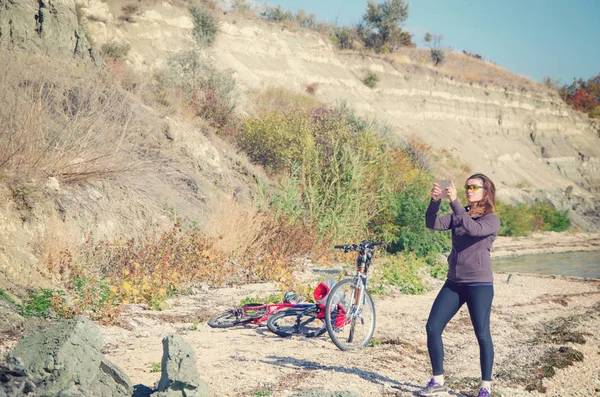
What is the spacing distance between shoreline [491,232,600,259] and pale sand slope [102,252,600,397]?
613 inches

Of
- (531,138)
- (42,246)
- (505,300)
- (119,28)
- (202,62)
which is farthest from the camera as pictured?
(531,138)

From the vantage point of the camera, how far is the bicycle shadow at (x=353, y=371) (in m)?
6.34

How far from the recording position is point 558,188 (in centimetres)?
4762

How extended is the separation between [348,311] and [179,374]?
3.31 m

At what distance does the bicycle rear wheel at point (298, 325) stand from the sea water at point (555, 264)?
1341cm

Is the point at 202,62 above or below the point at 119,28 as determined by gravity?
below

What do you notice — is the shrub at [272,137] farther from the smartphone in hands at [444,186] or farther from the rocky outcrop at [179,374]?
the rocky outcrop at [179,374]

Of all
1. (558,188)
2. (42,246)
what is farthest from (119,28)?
(558,188)

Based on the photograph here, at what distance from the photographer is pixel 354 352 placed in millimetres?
7574

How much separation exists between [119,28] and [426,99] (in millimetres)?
25593

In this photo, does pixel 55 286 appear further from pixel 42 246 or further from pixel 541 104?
pixel 541 104

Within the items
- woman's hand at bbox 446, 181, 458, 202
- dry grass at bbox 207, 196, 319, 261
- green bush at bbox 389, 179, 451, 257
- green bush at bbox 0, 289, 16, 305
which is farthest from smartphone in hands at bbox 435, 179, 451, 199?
green bush at bbox 389, 179, 451, 257

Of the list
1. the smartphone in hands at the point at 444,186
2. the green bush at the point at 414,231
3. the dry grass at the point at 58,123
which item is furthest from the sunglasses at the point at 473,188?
the green bush at the point at 414,231

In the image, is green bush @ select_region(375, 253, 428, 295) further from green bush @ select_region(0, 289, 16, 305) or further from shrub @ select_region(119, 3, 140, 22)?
shrub @ select_region(119, 3, 140, 22)
